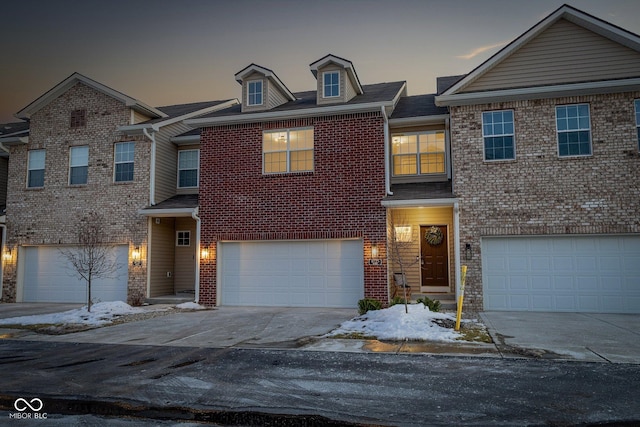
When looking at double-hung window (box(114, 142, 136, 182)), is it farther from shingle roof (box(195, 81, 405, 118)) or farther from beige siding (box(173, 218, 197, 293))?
shingle roof (box(195, 81, 405, 118))

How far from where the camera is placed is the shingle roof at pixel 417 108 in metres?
15.0

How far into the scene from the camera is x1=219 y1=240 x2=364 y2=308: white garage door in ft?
46.6

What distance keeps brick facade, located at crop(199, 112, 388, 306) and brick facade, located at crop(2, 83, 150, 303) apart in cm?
286

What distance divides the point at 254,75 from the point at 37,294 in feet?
38.2

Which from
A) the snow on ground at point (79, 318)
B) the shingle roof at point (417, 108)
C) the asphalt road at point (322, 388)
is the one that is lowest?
the snow on ground at point (79, 318)

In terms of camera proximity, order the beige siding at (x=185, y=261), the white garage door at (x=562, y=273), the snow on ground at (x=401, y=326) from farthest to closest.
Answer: the beige siding at (x=185, y=261) < the white garage door at (x=562, y=273) < the snow on ground at (x=401, y=326)

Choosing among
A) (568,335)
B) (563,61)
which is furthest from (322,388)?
(563,61)

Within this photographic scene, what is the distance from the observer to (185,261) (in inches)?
703

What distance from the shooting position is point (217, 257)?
1530 centimetres

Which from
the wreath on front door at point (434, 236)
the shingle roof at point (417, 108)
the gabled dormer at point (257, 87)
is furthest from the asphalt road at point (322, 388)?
the gabled dormer at point (257, 87)

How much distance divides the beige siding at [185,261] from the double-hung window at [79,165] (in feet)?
12.6

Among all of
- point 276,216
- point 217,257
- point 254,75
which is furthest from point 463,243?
point 254,75

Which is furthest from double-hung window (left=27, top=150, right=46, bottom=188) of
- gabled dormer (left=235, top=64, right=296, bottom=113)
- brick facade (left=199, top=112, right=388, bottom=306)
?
gabled dormer (left=235, top=64, right=296, bottom=113)

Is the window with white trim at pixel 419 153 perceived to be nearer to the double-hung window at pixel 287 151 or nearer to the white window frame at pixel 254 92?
the double-hung window at pixel 287 151
